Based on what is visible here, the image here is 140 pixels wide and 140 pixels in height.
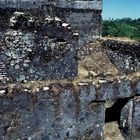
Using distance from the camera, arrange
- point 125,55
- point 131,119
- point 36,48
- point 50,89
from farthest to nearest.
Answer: point 125,55 → point 131,119 → point 36,48 → point 50,89

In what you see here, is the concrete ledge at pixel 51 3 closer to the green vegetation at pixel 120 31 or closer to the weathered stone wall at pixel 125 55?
the weathered stone wall at pixel 125 55

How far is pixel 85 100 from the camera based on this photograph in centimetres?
1054

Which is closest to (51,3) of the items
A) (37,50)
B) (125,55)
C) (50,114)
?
Result: (125,55)

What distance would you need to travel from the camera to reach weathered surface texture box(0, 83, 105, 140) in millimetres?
9641

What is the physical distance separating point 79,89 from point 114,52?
358 inches

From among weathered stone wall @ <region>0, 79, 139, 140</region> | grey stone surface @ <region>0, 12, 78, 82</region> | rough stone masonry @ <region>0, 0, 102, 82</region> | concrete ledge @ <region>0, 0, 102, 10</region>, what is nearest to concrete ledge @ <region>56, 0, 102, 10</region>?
concrete ledge @ <region>0, 0, 102, 10</region>

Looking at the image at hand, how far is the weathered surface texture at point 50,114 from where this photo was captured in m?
9.64

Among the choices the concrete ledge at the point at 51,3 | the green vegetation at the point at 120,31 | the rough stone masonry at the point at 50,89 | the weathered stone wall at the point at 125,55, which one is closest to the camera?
the rough stone masonry at the point at 50,89

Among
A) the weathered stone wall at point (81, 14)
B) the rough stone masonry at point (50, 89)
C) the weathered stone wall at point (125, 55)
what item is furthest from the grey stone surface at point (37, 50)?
the weathered stone wall at point (81, 14)

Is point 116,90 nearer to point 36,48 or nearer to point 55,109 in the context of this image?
point 55,109

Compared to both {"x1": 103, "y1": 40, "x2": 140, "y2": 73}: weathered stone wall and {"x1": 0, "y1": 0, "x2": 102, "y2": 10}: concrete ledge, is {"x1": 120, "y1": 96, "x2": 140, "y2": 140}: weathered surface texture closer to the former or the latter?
{"x1": 103, "y1": 40, "x2": 140, "y2": 73}: weathered stone wall

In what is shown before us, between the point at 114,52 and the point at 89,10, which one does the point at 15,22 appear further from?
the point at 89,10

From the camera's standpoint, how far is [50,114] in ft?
33.2

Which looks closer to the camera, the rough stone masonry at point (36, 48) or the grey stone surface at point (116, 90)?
the grey stone surface at point (116, 90)
